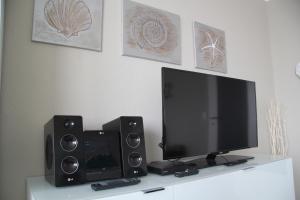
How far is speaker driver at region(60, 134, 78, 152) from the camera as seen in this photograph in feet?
3.17

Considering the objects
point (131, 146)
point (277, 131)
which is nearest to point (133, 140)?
point (131, 146)

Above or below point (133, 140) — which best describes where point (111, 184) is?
below

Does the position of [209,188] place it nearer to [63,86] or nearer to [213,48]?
[63,86]

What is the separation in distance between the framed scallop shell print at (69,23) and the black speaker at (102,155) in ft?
1.91

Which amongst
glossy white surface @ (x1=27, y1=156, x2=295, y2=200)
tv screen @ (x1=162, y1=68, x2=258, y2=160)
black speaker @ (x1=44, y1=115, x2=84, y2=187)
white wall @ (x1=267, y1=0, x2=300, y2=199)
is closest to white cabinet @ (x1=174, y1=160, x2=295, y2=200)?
glossy white surface @ (x1=27, y1=156, x2=295, y2=200)

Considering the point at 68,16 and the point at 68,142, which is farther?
the point at 68,16

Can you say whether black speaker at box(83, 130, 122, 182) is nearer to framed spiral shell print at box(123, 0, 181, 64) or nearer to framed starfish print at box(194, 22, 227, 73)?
framed spiral shell print at box(123, 0, 181, 64)

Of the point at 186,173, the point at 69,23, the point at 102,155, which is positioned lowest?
the point at 186,173

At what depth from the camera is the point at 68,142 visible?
0.98 m

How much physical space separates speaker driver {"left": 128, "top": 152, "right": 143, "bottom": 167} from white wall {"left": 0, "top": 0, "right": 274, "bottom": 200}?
0.34m

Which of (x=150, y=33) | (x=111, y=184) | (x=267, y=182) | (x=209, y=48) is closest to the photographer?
(x=111, y=184)

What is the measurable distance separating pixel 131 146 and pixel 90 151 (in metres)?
0.19

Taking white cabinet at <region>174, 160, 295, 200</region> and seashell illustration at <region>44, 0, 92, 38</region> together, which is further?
seashell illustration at <region>44, 0, 92, 38</region>

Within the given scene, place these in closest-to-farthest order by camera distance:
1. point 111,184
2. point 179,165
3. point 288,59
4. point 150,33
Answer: point 111,184
point 179,165
point 150,33
point 288,59
